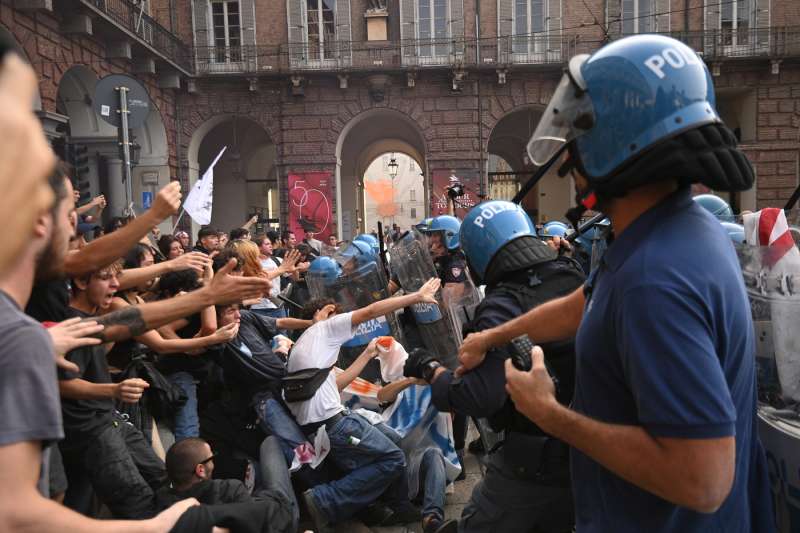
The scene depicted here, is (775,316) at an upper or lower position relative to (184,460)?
upper

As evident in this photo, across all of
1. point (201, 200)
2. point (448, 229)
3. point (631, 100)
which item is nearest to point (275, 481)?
point (448, 229)

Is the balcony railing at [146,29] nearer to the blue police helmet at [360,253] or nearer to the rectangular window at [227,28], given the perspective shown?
the rectangular window at [227,28]

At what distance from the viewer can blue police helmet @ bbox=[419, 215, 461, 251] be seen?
5441 millimetres

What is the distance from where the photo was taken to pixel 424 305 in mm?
4320

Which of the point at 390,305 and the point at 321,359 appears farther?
the point at 390,305

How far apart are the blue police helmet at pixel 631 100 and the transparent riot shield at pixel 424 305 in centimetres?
202

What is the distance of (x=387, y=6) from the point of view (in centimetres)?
2050

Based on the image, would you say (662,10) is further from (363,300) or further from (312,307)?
(312,307)

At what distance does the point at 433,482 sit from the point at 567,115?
2986 mm

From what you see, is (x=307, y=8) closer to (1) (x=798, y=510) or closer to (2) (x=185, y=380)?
(2) (x=185, y=380)

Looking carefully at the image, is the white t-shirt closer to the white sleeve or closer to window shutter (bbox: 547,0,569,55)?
the white sleeve

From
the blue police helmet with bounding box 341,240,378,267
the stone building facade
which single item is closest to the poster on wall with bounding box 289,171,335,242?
the stone building facade

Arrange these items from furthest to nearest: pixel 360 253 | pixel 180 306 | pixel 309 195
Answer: pixel 309 195 < pixel 360 253 < pixel 180 306

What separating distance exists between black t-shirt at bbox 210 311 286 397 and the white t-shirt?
0.70 feet
